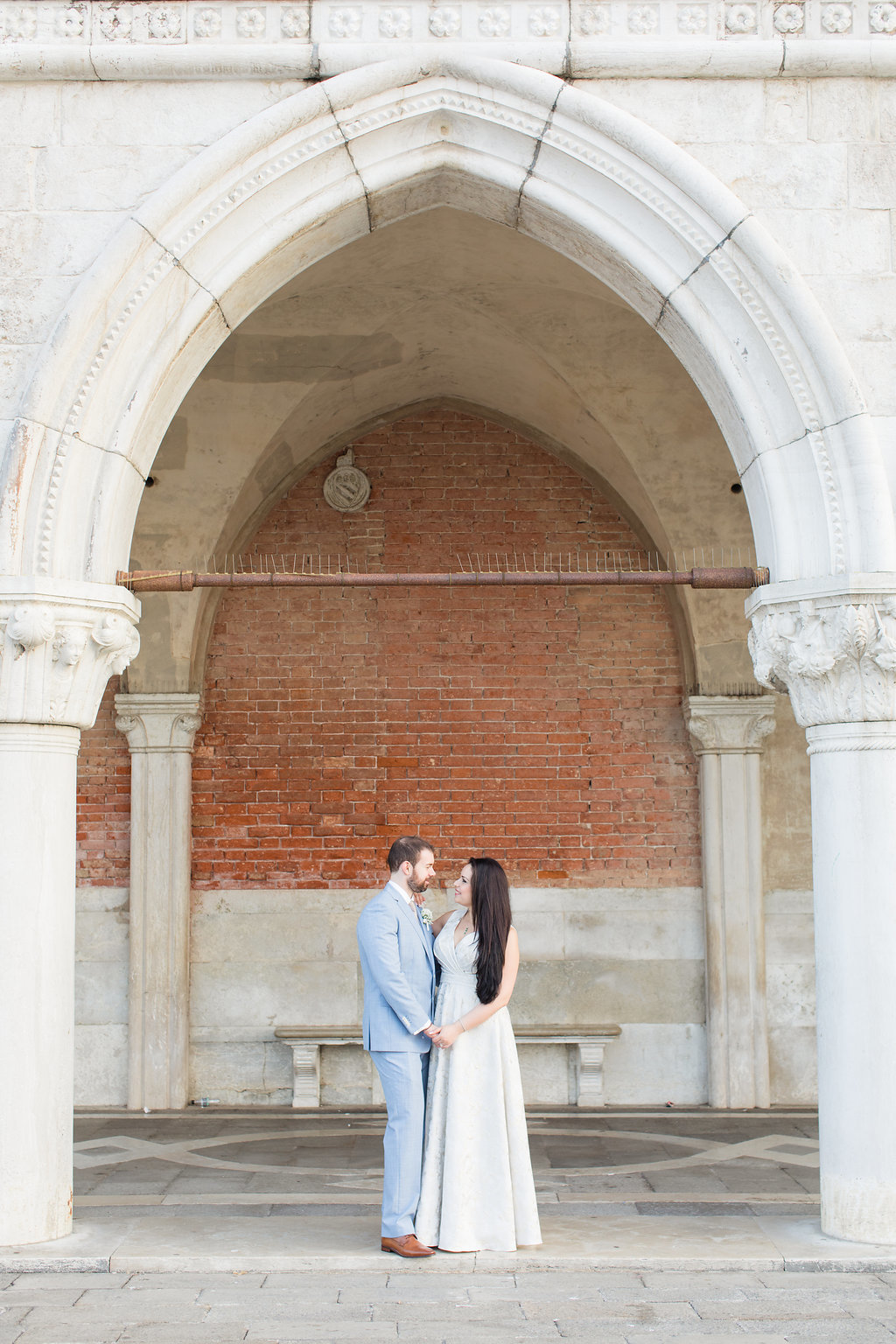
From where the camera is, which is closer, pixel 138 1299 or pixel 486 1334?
pixel 486 1334

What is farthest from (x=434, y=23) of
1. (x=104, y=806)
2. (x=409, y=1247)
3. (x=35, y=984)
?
(x=104, y=806)

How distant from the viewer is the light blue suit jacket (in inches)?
182

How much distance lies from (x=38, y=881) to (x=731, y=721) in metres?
4.55

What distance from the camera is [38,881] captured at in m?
4.80

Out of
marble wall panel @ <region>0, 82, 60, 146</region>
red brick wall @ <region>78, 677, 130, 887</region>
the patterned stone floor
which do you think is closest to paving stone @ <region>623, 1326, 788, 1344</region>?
the patterned stone floor

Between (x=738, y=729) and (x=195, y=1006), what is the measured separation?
3669 millimetres

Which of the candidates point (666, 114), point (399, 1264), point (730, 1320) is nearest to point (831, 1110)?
point (730, 1320)

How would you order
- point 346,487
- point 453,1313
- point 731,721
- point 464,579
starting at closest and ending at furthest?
point 453,1313 < point 464,579 < point 731,721 < point 346,487

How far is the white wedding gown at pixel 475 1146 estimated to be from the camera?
456 cm

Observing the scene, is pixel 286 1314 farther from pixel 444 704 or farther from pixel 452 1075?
pixel 444 704

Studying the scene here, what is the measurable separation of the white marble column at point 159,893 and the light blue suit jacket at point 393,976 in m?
3.46

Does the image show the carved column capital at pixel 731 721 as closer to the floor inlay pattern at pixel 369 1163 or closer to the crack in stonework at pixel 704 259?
the floor inlay pattern at pixel 369 1163

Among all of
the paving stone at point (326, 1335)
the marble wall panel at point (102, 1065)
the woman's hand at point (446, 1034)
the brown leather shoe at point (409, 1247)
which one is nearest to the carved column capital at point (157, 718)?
the marble wall panel at point (102, 1065)

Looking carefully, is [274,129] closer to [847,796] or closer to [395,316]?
[395,316]
